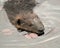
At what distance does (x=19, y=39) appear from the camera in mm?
2260

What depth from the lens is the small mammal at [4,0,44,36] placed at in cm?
243

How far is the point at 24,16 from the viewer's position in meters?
2.66

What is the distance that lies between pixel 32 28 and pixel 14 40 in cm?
31

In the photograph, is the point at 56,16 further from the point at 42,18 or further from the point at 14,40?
the point at 14,40

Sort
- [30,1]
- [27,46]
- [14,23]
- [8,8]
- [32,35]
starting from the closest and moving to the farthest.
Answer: [27,46]
[32,35]
[14,23]
[8,8]
[30,1]

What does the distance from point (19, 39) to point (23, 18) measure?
17.3 inches

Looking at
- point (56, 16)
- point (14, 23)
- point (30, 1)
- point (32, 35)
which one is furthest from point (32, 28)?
point (30, 1)

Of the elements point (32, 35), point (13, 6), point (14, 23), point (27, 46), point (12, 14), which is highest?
point (13, 6)

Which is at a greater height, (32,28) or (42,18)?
(42,18)

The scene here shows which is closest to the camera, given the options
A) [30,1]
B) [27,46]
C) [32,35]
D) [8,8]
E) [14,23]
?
[27,46]

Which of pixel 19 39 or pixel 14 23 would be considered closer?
pixel 19 39

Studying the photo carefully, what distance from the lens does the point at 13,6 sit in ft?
9.66

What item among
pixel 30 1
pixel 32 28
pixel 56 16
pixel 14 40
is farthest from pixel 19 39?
pixel 30 1

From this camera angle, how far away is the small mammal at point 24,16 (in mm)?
2428
